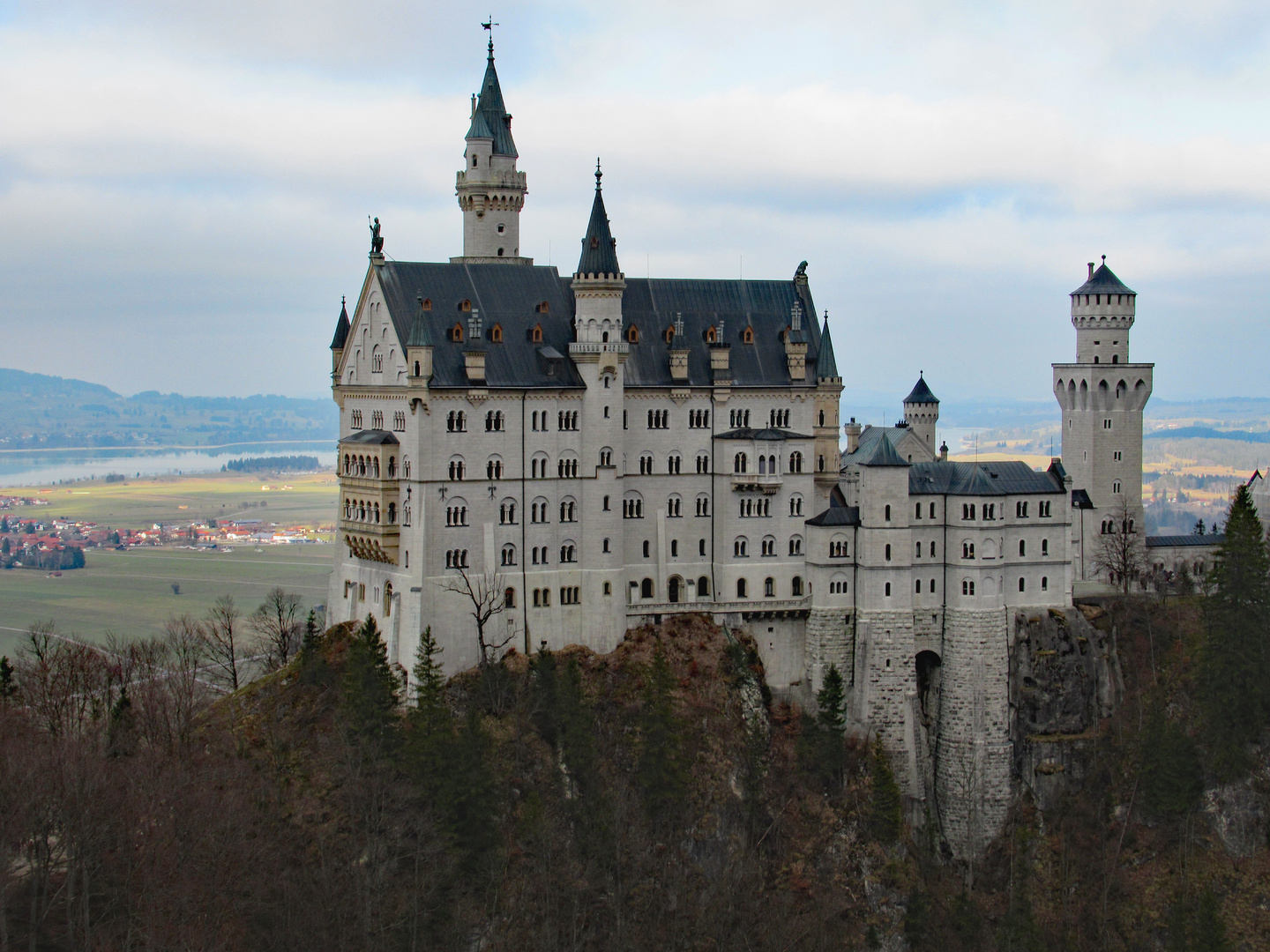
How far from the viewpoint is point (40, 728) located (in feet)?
268

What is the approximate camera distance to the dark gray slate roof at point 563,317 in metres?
88.5

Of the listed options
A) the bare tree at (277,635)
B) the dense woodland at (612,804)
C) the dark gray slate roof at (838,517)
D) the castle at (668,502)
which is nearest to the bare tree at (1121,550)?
the dense woodland at (612,804)

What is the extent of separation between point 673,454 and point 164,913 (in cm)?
4169

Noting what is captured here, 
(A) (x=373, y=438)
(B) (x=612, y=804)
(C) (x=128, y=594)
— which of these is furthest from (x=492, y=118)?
(C) (x=128, y=594)

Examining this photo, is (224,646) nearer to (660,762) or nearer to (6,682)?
(6,682)

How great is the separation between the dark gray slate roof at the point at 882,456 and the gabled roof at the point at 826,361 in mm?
5725

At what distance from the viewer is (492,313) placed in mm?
90688

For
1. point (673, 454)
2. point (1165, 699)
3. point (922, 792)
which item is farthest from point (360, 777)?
point (1165, 699)

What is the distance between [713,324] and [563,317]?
32.1 ft

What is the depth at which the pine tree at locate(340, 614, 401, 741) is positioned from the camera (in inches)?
3167

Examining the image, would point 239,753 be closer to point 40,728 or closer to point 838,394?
point 40,728

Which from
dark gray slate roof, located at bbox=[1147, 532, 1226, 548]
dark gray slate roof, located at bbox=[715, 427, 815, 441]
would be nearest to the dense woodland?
dark gray slate roof, located at bbox=[1147, 532, 1226, 548]

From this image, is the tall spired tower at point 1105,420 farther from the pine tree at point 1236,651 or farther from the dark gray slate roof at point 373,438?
the dark gray slate roof at point 373,438

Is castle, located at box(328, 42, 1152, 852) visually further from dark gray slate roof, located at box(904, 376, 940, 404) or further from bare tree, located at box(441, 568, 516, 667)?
dark gray slate roof, located at box(904, 376, 940, 404)
